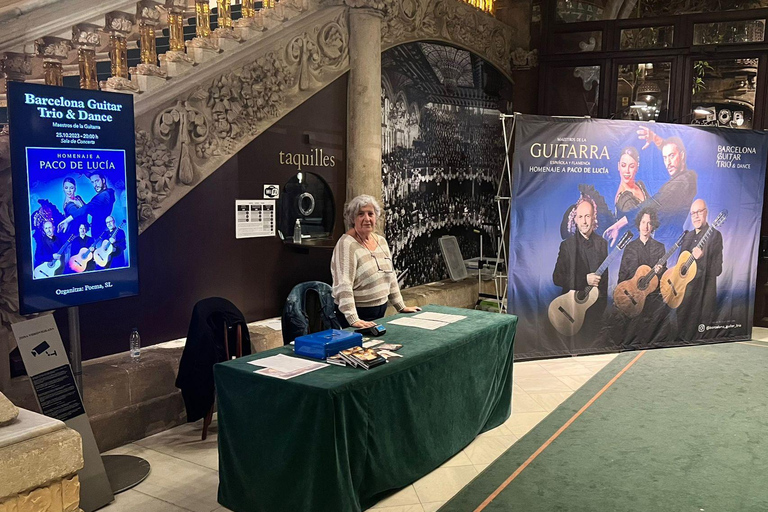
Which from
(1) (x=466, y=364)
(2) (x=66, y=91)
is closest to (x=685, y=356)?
(1) (x=466, y=364)

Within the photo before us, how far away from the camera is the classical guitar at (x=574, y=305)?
A: 6219mm

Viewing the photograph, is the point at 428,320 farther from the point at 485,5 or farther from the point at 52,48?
the point at 485,5

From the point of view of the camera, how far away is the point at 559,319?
6246mm

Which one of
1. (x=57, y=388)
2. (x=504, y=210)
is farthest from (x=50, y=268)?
(x=504, y=210)

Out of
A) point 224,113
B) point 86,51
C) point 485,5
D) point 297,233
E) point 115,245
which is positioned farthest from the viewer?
point 485,5

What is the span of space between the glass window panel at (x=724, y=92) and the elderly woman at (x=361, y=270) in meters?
5.37

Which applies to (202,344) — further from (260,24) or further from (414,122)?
(414,122)

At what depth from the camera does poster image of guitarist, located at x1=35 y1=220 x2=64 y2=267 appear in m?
3.24

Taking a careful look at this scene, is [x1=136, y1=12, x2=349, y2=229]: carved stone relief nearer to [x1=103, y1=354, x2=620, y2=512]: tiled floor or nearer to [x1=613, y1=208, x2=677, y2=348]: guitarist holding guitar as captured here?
[x1=103, y1=354, x2=620, y2=512]: tiled floor

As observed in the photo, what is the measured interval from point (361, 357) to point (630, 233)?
3.94 m

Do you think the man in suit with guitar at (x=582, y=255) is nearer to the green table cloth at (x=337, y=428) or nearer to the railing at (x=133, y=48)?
the green table cloth at (x=337, y=428)

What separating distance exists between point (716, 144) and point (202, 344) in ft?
17.4

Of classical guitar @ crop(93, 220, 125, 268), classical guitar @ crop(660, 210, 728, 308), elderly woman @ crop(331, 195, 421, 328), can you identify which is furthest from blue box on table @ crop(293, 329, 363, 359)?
classical guitar @ crop(660, 210, 728, 308)

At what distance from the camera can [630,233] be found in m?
6.34
